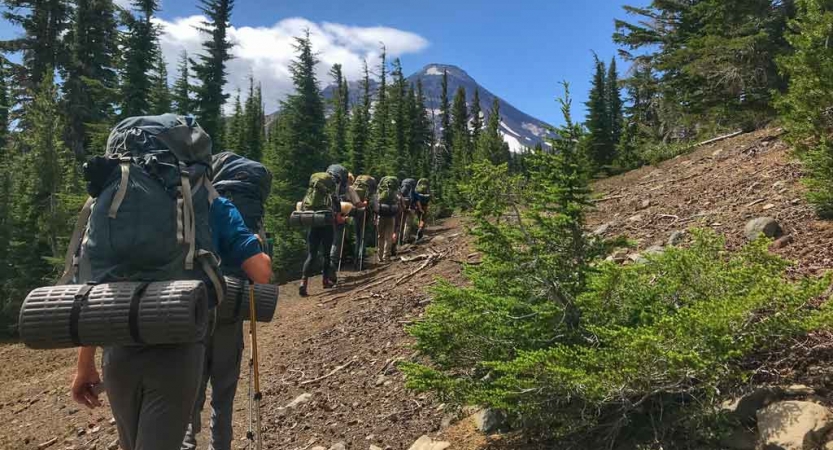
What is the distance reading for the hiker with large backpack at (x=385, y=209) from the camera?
13.0m

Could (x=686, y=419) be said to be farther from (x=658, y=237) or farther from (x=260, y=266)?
(x=658, y=237)

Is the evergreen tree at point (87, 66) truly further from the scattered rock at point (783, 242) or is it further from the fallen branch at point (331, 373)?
the scattered rock at point (783, 242)

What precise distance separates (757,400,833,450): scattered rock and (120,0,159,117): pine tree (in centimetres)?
3071

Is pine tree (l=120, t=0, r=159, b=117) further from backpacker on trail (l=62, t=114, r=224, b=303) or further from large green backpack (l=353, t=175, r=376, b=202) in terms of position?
backpacker on trail (l=62, t=114, r=224, b=303)

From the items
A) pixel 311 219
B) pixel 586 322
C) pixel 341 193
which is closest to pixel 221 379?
pixel 586 322

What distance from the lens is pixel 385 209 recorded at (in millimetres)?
12914

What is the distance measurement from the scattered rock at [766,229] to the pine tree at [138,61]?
29.5 meters

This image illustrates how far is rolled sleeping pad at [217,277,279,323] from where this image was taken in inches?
137

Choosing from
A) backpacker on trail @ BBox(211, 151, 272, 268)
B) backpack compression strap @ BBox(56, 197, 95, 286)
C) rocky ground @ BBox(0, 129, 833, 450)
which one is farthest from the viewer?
backpacker on trail @ BBox(211, 151, 272, 268)

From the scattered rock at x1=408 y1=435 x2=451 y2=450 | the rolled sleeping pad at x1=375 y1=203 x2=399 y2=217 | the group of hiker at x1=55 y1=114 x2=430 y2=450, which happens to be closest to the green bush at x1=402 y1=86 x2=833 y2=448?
the scattered rock at x1=408 y1=435 x2=451 y2=450

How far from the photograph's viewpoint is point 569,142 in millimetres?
3195

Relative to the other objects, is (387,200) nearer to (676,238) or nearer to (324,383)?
(324,383)

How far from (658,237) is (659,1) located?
18.6 m

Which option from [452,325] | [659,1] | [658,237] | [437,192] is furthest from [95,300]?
[437,192]
